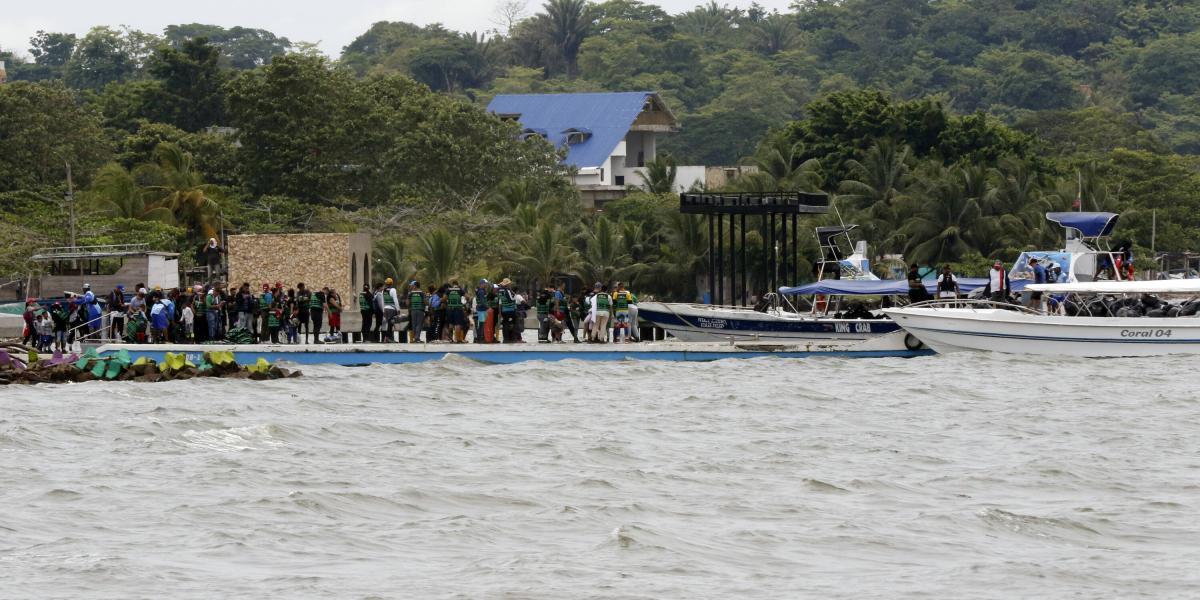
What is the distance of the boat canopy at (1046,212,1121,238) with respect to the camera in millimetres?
35656

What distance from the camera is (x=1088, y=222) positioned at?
1410 inches

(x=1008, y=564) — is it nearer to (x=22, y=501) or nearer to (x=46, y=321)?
(x=22, y=501)

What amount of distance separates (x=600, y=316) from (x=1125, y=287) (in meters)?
9.52

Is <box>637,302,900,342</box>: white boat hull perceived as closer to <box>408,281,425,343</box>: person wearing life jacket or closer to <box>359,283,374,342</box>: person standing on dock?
<box>408,281,425,343</box>: person wearing life jacket

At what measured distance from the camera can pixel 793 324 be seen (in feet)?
115

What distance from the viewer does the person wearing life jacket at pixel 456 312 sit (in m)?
34.2

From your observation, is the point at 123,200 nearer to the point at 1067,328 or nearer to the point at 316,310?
the point at 316,310

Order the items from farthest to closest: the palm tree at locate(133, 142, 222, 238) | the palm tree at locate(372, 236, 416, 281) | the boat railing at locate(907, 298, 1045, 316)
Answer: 1. the palm tree at locate(133, 142, 222, 238)
2. the palm tree at locate(372, 236, 416, 281)
3. the boat railing at locate(907, 298, 1045, 316)

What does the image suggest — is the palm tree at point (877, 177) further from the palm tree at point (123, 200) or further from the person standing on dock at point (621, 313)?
the person standing on dock at point (621, 313)

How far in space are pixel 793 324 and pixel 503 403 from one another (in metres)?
8.89

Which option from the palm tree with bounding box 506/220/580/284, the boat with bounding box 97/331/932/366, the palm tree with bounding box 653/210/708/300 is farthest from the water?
the palm tree with bounding box 653/210/708/300

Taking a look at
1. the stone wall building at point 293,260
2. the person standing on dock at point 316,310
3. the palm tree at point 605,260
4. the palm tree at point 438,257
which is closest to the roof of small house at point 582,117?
the palm tree at point 605,260

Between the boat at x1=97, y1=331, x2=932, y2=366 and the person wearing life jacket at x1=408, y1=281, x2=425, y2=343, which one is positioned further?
the person wearing life jacket at x1=408, y1=281, x2=425, y2=343

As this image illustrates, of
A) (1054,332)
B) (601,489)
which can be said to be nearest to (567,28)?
(1054,332)
